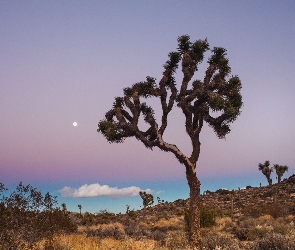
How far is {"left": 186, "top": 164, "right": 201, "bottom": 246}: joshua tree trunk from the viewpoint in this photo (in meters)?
12.4

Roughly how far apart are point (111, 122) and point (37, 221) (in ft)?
16.0

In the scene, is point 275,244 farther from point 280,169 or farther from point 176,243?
point 280,169

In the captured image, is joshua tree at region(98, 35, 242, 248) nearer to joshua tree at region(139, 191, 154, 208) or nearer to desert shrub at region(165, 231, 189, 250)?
desert shrub at region(165, 231, 189, 250)

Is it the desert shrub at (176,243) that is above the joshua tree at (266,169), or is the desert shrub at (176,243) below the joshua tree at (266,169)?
below

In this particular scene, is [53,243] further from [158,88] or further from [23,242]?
[158,88]

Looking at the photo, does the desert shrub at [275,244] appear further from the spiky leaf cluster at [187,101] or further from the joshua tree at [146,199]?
the joshua tree at [146,199]

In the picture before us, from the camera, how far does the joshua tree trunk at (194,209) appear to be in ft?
40.8

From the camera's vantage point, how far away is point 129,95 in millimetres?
14500

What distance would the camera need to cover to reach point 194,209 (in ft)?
41.5

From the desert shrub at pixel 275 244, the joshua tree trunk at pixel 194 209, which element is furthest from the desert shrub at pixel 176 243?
the desert shrub at pixel 275 244

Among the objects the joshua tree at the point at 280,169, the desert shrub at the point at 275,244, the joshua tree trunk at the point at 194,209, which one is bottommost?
A: the desert shrub at the point at 275,244

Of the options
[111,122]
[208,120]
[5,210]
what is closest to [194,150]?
[208,120]

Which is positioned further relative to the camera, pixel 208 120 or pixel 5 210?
pixel 208 120

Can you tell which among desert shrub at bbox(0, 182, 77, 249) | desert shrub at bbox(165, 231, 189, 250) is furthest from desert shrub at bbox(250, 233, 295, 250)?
desert shrub at bbox(0, 182, 77, 249)
